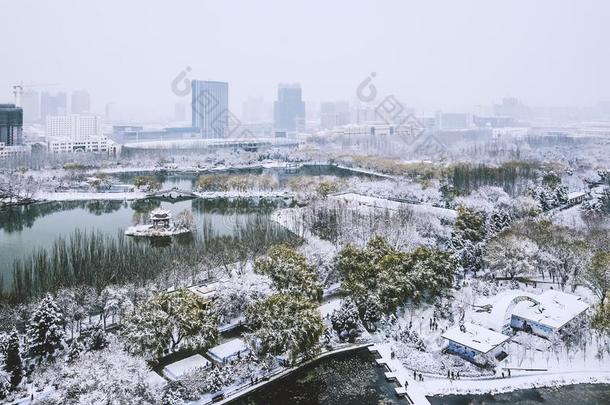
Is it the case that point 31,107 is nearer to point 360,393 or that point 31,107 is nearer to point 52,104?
point 52,104

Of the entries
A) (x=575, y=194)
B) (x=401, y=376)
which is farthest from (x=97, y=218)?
(x=575, y=194)

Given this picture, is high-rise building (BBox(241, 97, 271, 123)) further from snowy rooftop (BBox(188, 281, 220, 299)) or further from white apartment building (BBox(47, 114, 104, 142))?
snowy rooftop (BBox(188, 281, 220, 299))

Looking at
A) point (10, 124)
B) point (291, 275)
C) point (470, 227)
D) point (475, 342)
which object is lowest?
point (475, 342)

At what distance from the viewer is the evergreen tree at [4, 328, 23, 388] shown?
7.04 metres

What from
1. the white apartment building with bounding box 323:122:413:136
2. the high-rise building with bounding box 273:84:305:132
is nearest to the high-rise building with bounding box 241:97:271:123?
the high-rise building with bounding box 273:84:305:132

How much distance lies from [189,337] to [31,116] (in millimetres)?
80832

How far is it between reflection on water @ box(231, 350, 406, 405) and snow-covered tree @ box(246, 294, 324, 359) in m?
0.40

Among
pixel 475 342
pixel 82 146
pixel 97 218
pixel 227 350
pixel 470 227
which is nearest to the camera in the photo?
pixel 227 350

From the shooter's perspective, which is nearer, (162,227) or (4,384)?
(4,384)

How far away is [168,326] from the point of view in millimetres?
7578

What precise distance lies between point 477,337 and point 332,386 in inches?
105

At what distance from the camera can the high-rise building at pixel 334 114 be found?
75000 mm

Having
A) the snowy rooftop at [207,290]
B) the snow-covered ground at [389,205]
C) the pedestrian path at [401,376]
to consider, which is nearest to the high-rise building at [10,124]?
the snow-covered ground at [389,205]

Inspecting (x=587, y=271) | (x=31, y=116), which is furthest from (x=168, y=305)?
(x=31, y=116)
